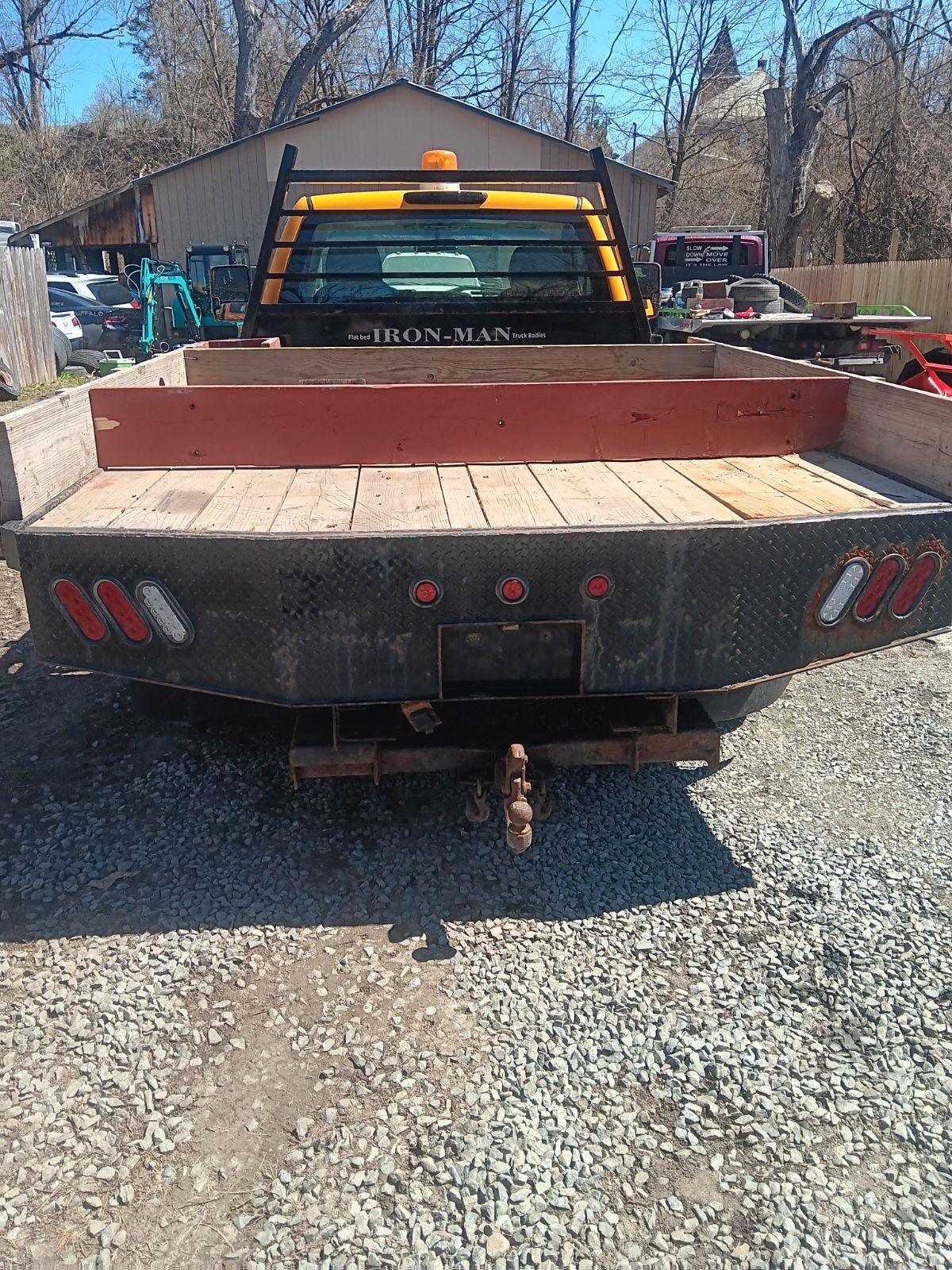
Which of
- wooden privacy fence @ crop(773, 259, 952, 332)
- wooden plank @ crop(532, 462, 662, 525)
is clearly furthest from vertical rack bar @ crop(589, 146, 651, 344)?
wooden privacy fence @ crop(773, 259, 952, 332)

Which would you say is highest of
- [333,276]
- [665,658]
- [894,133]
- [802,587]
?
[894,133]

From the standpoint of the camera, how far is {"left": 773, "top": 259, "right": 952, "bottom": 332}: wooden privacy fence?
17750 millimetres

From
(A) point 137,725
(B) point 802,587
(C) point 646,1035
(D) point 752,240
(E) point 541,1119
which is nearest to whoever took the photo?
(E) point 541,1119

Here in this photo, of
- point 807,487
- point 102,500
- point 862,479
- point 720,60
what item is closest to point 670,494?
point 807,487

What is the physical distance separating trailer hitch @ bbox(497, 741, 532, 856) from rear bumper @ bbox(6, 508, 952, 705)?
0.22 meters

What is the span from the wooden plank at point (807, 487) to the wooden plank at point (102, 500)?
2006mm

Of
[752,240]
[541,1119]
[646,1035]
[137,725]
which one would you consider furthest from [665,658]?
[752,240]

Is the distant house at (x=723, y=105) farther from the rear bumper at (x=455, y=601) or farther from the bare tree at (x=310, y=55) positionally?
the rear bumper at (x=455, y=601)

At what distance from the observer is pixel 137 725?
4.11m

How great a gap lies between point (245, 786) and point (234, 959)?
97 centimetres

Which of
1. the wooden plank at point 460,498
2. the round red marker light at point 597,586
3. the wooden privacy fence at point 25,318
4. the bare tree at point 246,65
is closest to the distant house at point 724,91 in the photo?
the bare tree at point 246,65

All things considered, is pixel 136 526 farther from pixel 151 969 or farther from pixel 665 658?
pixel 665 658

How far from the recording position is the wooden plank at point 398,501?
263cm

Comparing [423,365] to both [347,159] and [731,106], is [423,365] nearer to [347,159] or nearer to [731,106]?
[347,159]
